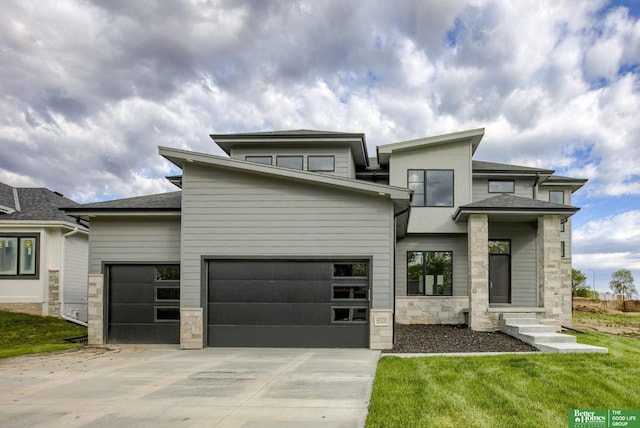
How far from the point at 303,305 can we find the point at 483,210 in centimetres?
680

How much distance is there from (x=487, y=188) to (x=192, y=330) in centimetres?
1222

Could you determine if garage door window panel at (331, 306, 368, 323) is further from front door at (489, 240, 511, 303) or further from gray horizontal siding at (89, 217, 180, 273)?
front door at (489, 240, 511, 303)

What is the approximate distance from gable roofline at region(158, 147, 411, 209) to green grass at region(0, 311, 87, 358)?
5.65m

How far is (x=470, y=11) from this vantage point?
1312 centimetres

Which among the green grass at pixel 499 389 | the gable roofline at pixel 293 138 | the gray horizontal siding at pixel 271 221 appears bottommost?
the green grass at pixel 499 389

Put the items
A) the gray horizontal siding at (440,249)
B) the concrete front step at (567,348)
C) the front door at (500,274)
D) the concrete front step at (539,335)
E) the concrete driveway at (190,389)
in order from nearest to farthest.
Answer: the concrete driveway at (190,389) → the concrete front step at (567,348) → the concrete front step at (539,335) → the gray horizontal siding at (440,249) → the front door at (500,274)

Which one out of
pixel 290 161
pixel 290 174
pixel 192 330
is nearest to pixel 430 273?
pixel 290 161

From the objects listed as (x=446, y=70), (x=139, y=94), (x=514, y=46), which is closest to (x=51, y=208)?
(x=139, y=94)

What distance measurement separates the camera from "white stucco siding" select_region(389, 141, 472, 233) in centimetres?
1628

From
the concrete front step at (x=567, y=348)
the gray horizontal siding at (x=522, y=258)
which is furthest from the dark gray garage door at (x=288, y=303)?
the gray horizontal siding at (x=522, y=258)

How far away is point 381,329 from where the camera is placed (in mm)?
10602

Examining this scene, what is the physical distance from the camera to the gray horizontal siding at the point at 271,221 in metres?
10.8

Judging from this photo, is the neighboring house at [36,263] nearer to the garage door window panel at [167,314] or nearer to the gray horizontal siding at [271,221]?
the garage door window panel at [167,314]

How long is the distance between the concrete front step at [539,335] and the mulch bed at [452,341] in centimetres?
19
